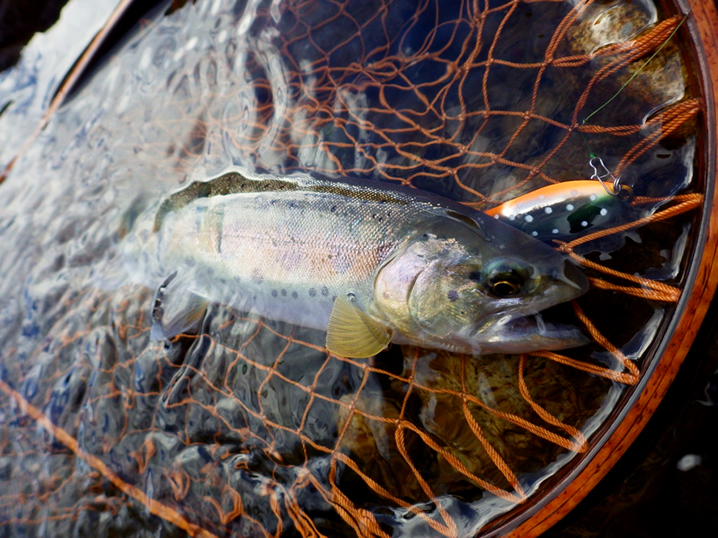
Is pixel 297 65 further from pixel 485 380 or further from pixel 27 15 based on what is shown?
pixel 27 15

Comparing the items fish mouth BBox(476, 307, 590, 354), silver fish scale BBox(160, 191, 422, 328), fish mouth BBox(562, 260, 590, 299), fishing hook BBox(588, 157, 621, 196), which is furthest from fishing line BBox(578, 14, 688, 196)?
silver fish scale BBox(160, 191, 422, 328)

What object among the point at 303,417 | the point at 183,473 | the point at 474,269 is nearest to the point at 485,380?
the point at 474,269

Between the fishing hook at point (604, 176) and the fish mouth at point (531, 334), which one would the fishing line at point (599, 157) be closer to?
the fishing hook at point (604, 176)

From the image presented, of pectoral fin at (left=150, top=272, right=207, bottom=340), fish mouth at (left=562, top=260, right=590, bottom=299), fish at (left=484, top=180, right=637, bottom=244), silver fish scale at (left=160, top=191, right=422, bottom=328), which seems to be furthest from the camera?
pectoral fin at (left=150, top=272, right=207, bottom=340)

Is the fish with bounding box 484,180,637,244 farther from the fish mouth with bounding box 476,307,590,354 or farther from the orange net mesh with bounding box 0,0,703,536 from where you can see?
the fish mouth with bounding box 476,307,590,354

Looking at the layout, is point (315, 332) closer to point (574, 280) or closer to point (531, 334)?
point (531, 334)

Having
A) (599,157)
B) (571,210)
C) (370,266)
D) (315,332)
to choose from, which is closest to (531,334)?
(571,210)
